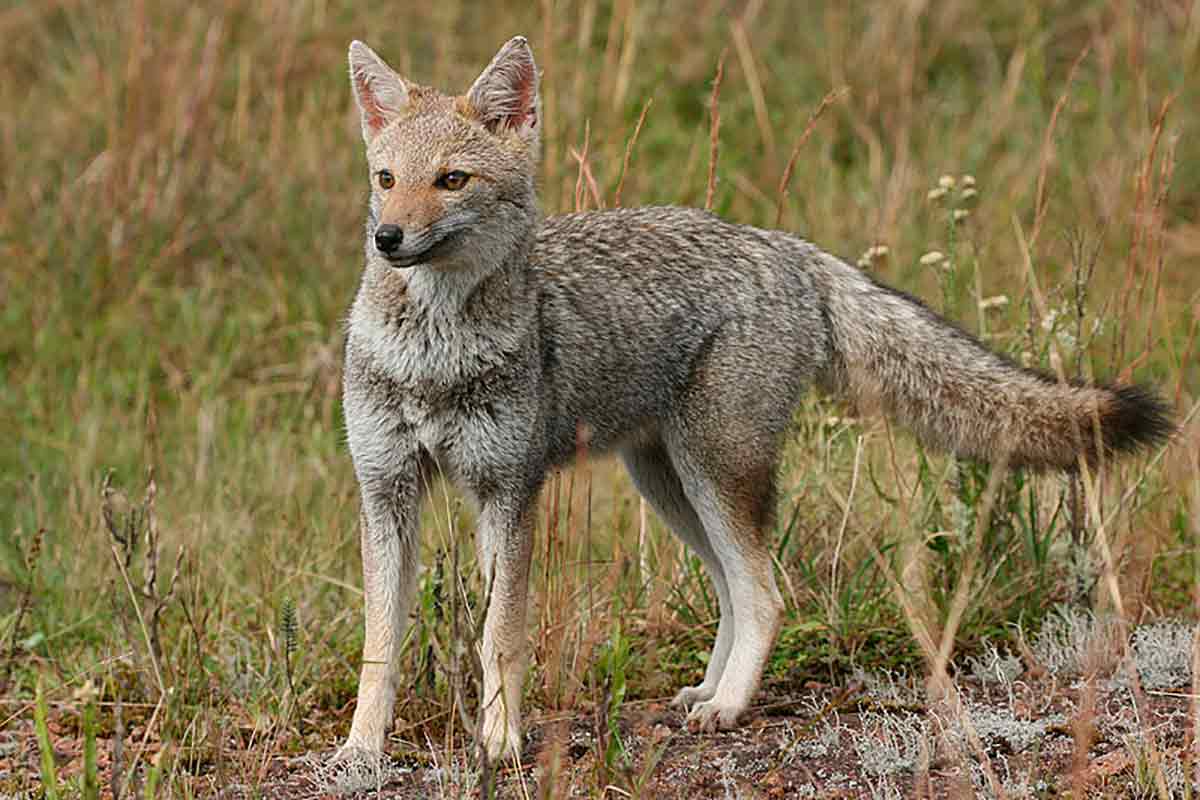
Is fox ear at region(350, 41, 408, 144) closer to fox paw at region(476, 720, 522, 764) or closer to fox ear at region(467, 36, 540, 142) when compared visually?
fox ear at region(467, 36, 540, 142)

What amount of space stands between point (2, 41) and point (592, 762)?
6.94m

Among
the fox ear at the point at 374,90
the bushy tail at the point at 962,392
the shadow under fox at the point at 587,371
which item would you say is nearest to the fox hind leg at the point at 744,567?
the shadow under fox at the point at 587,371

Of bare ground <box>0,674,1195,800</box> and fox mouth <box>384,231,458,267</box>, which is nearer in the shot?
bare ground <box>0,674,1195,800</box>

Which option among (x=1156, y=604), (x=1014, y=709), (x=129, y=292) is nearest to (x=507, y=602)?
(x=1014, y=709)

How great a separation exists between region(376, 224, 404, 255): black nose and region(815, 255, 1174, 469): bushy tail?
1.48 metres

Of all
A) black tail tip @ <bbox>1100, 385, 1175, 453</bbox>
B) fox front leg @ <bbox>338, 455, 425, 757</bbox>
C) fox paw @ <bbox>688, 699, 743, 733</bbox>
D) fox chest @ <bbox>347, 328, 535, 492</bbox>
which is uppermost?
black tail tip @ <bbox>1100, 385, 1175, 453</bbox>

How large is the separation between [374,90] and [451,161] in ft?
1.47

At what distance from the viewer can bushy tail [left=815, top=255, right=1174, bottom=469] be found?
186 inches

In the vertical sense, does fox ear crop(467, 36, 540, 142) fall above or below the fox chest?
above

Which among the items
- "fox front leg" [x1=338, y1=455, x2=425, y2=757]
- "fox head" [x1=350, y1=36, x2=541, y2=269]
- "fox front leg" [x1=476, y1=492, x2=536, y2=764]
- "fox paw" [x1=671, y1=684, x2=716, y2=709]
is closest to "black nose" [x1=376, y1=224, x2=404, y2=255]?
"fox head" [x1=350, y1=36, x2=541, y2=269]

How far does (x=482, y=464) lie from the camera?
461 cm

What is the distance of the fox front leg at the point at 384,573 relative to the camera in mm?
4645

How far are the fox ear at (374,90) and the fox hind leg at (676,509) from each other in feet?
4.00

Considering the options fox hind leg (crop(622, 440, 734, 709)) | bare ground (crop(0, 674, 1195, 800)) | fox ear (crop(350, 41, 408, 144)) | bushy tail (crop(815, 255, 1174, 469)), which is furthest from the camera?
fox hind leg (crop(622, 440, 734, 709))
